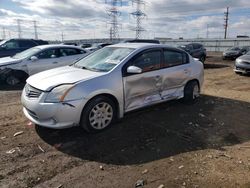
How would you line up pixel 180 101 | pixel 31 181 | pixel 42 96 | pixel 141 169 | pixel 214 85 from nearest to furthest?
pixel 31 181
pixel 141 169
pixel 42 96
pixel 180 101
pixel 214 85

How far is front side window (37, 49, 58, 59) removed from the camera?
34.6 ft

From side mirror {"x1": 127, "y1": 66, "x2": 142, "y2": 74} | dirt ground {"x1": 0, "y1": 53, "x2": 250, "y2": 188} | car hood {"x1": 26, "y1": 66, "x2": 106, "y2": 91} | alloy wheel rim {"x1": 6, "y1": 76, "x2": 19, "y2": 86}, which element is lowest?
dirt ground {"x1": 0, "y1": 53, "x2": 250, "y2": 188}

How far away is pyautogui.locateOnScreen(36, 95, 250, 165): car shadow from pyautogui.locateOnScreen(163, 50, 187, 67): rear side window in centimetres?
111

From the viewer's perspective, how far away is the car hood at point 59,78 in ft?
15.9

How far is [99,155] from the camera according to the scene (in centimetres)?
429

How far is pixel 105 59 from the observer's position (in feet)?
19.1

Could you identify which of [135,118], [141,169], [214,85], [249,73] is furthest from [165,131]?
[249,73]

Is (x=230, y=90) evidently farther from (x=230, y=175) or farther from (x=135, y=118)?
(x=230, y=175)

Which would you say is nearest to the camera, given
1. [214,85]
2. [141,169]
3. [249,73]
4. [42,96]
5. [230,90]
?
[141,169]

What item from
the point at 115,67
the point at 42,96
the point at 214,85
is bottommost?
the point at 214,85

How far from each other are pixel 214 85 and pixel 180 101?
12.8 feet

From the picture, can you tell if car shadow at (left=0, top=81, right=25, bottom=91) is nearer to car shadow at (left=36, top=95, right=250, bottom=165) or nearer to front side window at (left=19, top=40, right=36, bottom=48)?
front side window at (left=19, top=40, right=36, bottom=48)

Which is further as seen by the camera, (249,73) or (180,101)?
(249,73)

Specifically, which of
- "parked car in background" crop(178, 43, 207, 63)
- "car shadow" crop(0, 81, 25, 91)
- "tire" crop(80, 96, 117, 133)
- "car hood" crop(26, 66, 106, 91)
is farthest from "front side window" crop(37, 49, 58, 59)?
"parked car in background" crop(178, 43, 207, 63)
